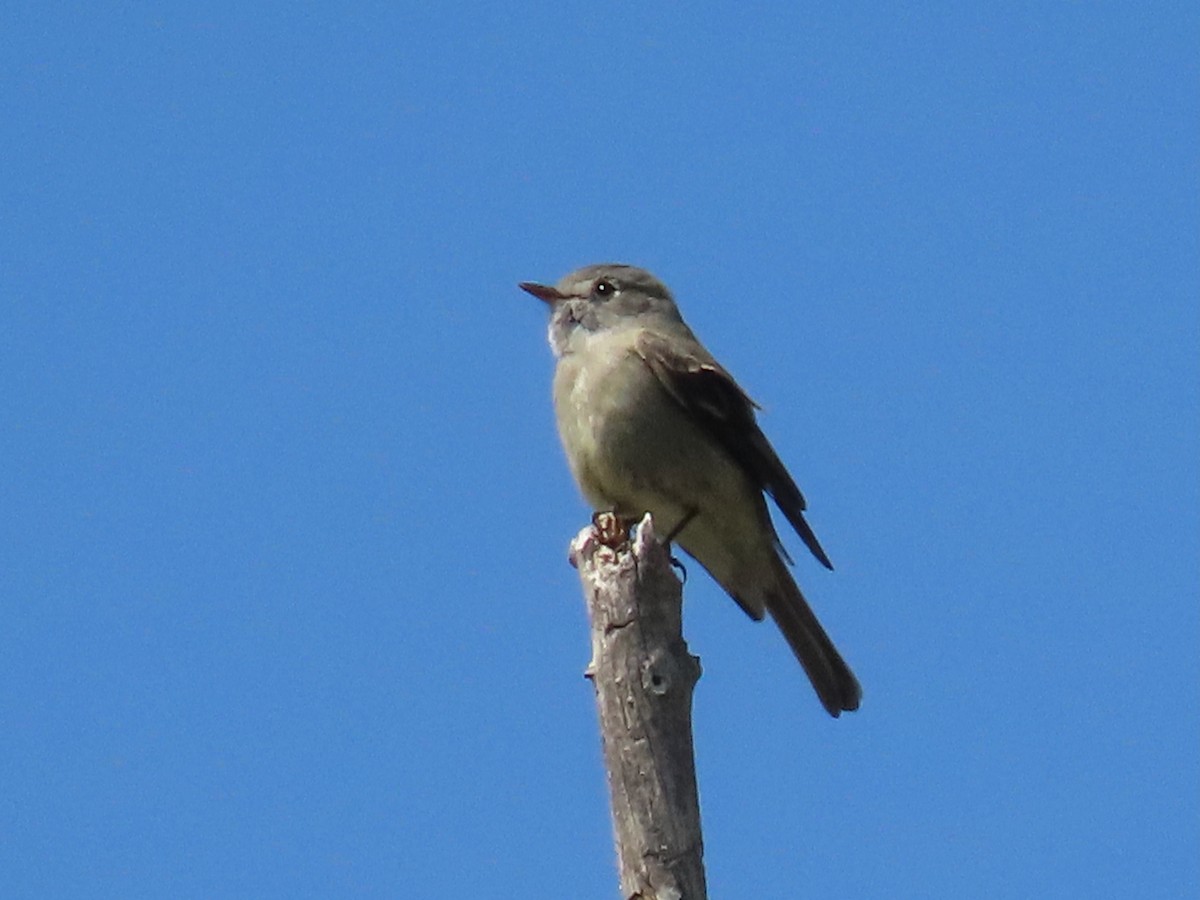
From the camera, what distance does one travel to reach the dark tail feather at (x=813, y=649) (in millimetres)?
8898

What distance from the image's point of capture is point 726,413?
8773mm

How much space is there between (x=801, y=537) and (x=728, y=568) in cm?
42

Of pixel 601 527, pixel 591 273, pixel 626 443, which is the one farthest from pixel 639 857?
pixel 591 273

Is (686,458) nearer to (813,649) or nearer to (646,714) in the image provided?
(813,649)

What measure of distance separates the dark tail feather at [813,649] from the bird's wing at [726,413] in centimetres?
39

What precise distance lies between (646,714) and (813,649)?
3.42 m

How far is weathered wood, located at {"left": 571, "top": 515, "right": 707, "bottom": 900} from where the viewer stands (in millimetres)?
5484

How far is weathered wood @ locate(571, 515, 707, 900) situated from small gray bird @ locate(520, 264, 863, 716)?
229 cm

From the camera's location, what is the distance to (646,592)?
19.6 ft

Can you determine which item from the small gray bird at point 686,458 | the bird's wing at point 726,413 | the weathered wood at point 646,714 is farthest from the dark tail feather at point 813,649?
the weathered wood at point 646,714

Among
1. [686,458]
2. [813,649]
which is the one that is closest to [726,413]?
[686,458]

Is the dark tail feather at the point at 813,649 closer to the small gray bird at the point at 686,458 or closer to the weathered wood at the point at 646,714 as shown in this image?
the small gray bird at the point at 686,458

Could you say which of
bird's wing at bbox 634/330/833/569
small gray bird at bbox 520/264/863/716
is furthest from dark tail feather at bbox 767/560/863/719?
bird's wing at bbox 634/330/833/569

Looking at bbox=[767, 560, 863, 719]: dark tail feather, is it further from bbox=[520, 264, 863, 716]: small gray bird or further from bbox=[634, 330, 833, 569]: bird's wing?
bbox=[634, 330, 833, 569]: bird's wing
